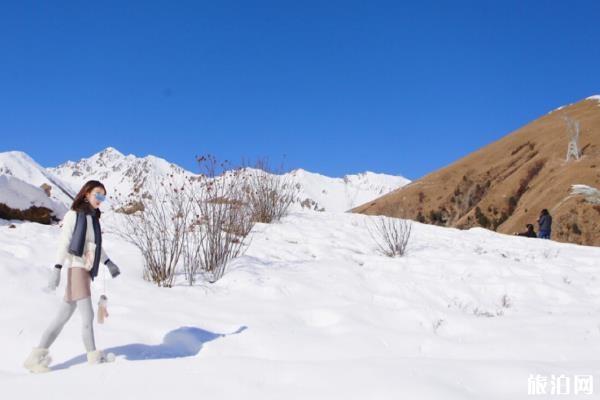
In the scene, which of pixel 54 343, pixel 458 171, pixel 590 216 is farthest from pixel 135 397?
pixel 458 171

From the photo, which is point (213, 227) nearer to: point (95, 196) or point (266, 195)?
point (95, 196)

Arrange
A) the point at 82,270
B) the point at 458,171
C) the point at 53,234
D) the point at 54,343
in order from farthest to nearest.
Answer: the point at 458,171 < the point at 53,234 < the point at 54,343 < the point at 82,270

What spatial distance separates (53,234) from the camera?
805 cm

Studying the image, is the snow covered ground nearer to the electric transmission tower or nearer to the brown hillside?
the brown hillside

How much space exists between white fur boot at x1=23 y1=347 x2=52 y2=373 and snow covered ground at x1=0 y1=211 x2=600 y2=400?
126 millimetres

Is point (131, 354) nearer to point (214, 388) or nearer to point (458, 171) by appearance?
point (214, 388)

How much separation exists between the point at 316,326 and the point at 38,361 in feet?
7.71

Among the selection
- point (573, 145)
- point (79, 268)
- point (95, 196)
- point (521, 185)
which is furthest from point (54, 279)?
point (521, 185)

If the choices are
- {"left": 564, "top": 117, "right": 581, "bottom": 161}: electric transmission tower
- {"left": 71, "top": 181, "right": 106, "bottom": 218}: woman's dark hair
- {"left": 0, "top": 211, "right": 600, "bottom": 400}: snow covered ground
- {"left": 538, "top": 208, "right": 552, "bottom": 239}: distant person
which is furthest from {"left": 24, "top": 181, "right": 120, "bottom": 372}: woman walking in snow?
{"left": 564, "top": 117, "right": 581, "bottom": 161}: electric transmission tower

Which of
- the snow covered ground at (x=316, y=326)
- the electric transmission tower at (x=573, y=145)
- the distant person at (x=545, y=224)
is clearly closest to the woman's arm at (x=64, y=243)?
the snow covered ground at (x=316, y=326)

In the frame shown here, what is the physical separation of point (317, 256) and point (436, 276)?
76.0 inches

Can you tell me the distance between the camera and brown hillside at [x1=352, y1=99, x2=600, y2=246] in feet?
93.2

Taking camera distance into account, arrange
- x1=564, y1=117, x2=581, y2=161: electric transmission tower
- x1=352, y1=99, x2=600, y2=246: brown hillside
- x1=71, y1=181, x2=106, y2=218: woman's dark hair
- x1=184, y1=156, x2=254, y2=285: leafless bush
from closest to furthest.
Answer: x1=71, y1=181, x2=106, y2=218: woman's dark hair → x1=184, y1=156, x2=254, y2=285: leafless bush → x1=352, y1=99, x2=600, y2=246: brown hillside → x1=564, y1=117, x2=581, y2=161: electric transmission tower

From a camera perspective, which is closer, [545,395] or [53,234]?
[545,395]
